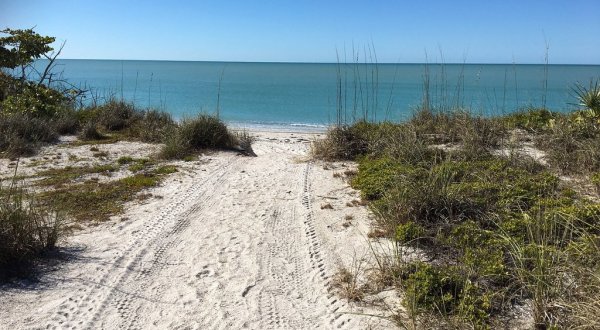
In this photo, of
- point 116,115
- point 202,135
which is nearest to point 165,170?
point 202,135

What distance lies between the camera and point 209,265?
4.84 meters

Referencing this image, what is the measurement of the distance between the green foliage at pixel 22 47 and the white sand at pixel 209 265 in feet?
25.6

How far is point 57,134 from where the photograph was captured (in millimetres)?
11242

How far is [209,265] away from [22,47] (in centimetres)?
1074

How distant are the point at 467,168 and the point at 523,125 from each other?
364cm

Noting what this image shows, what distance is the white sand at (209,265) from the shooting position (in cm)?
387

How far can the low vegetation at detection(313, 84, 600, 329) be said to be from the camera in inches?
141

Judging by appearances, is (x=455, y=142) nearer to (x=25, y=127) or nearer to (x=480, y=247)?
(x=480, y=247)

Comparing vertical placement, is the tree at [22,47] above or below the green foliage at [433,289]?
above

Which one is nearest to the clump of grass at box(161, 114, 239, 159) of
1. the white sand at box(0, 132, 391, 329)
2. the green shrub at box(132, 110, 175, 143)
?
the green shrub at box(132, 110, 175, 143)

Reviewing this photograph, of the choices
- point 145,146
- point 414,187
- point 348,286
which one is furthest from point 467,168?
point 145,146

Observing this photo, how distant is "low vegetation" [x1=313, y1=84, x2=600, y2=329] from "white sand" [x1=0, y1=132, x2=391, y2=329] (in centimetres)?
40

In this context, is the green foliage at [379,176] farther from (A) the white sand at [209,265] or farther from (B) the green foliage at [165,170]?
(B) the green foliage at [165,170]

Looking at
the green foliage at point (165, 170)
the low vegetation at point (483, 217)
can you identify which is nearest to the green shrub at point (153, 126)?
the green foliage at point (165, 170)
